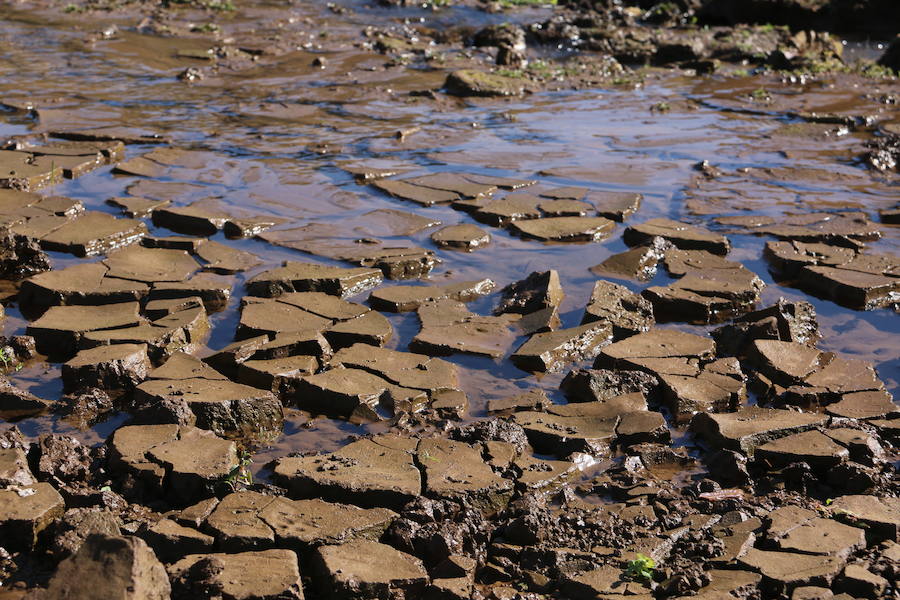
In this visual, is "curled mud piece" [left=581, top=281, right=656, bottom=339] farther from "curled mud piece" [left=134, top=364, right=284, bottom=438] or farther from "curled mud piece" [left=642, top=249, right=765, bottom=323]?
"curled mud piece" [left=134, top=364, right=284, bottom=438]

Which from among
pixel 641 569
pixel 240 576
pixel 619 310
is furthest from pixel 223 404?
pixel 619 310

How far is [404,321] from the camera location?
5.46 metres

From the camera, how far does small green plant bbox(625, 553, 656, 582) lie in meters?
3.12

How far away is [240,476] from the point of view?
370cm

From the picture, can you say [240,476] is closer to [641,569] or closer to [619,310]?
[641,569]

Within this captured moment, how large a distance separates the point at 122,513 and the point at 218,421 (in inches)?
29.0

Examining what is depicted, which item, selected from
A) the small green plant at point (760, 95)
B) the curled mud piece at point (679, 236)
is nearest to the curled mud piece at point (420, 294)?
the curled mud piece at point (679, 236)

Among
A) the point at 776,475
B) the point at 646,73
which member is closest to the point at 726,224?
the point at 776,475

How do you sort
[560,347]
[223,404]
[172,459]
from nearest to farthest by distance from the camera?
[172,459] → [223,404] → [560,347]

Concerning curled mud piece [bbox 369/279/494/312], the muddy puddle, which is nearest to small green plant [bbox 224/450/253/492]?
the muddy puddle

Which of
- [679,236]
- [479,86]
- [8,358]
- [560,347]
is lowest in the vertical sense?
[8,358]

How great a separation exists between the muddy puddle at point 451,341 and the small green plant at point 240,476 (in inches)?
0.6

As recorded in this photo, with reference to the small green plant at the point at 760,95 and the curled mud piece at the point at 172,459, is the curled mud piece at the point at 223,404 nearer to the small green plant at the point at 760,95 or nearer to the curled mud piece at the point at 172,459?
the curled mud piece at the point at 172,459

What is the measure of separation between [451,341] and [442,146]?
14.6 ft
